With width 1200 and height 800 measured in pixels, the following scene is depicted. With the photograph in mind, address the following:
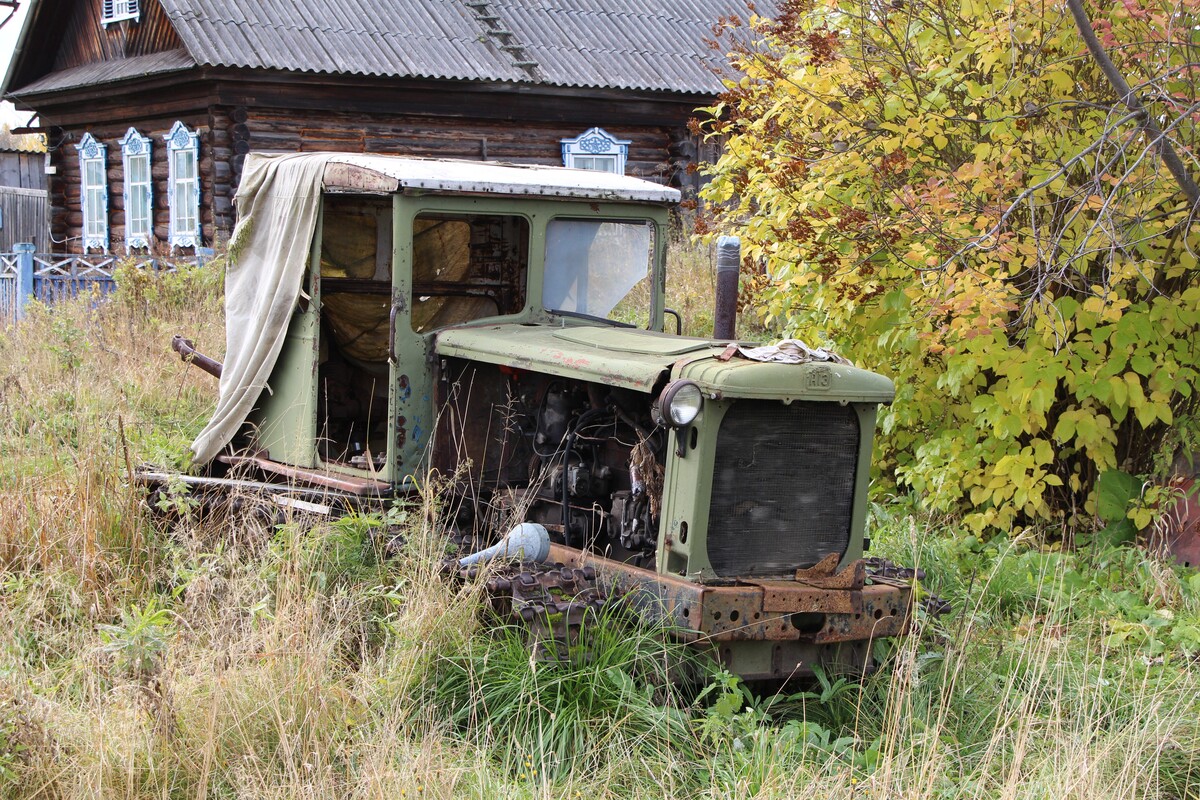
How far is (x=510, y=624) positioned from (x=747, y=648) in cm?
87

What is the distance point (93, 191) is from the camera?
18984 millimetres

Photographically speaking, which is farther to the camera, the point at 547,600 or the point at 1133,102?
the point at 1133,102

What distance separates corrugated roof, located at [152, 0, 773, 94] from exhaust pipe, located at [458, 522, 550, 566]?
34.8ft

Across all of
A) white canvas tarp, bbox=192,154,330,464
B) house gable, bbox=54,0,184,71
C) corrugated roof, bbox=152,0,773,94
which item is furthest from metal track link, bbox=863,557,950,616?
house gable, bbox=54,0,184,71

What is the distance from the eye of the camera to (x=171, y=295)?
12797 millimetres

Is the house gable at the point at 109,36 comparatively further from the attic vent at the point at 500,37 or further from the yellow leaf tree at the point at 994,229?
the yellow leaf tree at the point at 994,229

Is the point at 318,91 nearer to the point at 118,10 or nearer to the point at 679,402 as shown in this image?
the point at 118,10

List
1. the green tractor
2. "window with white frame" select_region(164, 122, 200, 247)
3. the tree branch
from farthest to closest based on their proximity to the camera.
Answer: "window with white frame" select_region(164, 122, 200, 247) < the tree branch < the green tractor

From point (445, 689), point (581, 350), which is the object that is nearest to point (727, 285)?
point (581, 350)

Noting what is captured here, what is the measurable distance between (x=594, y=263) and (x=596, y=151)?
41.9ft

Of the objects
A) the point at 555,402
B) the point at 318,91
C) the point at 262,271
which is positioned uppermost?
the point at 318,91

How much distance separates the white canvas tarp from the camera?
6.09 meters

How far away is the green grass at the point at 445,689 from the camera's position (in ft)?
12.5

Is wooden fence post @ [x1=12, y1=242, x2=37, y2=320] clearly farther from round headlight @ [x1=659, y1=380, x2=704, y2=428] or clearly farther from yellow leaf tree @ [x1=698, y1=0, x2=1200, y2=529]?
round headlight @ [x1=659, y1=380, x2=704, y2=428]
